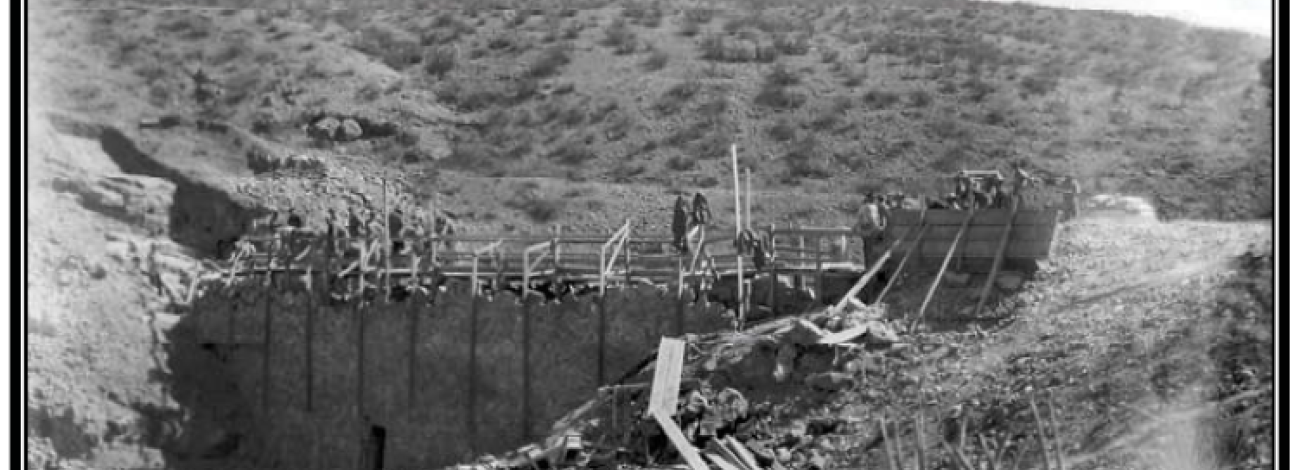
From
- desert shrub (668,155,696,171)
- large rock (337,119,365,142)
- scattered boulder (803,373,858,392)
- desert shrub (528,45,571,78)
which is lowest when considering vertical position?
scattered boulder (803,373,858,392)

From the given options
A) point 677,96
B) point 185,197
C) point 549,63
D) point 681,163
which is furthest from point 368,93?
point 185,197

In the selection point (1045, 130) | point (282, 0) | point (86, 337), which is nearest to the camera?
point (86, 337)

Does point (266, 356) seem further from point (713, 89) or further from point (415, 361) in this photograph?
point (713, 89)

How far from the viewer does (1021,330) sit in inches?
1284

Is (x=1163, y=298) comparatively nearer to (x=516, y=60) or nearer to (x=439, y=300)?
(x=439, y=300)

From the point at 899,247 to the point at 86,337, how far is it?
10767mm

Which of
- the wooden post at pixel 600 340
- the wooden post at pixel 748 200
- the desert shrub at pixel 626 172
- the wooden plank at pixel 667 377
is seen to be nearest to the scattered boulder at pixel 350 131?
the desert shrub at pixel 626 172

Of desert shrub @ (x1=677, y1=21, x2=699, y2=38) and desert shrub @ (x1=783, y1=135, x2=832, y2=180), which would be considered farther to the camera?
desert shrub @ (x1=677, y1=21, x2=699, y2=38)

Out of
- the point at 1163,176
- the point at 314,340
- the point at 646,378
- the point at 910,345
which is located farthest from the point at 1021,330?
the point at 1163,176

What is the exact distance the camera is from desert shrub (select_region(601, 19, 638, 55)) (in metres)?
65.0

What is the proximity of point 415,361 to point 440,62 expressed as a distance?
2804 cm

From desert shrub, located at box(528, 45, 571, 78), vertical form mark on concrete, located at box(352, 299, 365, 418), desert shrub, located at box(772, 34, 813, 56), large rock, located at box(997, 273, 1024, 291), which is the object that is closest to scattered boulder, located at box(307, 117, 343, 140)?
desert shrub, located at box(528, 45, 571, 78)

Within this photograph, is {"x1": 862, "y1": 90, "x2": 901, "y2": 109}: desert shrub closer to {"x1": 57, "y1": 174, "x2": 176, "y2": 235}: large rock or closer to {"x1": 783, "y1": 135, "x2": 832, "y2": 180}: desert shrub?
{"x1": 783, "y1": 135, "x2": 832, "y2": 180}: desert shrub

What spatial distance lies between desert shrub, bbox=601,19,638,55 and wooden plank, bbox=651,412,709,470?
114 feet
